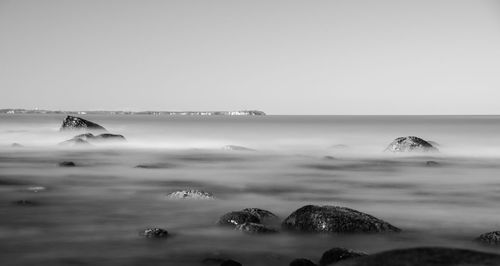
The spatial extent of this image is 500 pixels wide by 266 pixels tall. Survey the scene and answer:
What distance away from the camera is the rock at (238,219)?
31.6ft

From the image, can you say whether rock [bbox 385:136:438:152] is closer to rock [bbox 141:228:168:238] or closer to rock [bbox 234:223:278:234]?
rock [bbox 234:223:278:234]

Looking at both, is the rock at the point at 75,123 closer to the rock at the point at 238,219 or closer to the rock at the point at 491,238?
the rock at the point at 238,219

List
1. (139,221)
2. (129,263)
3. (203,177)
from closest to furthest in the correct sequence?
(129,263) → (139,221) → (203,177)

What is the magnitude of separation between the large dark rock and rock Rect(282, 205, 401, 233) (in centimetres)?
456

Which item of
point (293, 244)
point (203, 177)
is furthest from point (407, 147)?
point (293, 244)

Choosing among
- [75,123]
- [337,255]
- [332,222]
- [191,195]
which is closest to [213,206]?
[191,195]

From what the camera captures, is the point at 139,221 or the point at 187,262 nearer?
the point at 187,262

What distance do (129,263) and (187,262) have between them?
0.79m

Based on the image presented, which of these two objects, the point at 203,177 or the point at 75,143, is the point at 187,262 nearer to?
the point at 203,177

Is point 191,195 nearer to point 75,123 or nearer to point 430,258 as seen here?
point 430,258

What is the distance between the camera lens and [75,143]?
112 ft

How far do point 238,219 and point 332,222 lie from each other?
1.64 m

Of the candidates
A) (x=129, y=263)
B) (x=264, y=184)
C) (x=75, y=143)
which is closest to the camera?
(x=129, y=263)

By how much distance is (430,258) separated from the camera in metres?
4.25
